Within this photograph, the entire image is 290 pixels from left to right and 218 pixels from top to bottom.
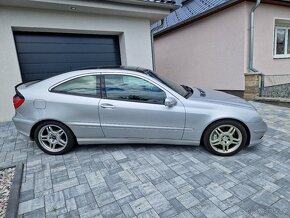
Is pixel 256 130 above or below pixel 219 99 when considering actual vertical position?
below

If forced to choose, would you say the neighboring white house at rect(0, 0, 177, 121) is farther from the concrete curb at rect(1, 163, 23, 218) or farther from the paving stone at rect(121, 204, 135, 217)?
the paving stone at rect(121, 204, 135, 217)

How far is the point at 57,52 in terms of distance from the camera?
585 centimetres

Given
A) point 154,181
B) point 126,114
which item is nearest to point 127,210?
point 154,181

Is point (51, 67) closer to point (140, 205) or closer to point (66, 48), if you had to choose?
point (66, 48)

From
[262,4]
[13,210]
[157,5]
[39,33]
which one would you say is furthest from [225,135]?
[262,4]

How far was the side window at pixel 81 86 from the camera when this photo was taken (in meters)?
3.21

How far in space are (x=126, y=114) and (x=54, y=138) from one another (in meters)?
1.31

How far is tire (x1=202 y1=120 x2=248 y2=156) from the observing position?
9.83ft

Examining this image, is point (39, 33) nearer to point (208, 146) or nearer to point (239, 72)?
point (208, 146)

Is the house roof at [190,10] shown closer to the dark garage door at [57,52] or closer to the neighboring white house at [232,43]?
the neighboring white house at [232,43]

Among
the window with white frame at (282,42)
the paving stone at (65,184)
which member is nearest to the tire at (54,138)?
the paving stone at (65,184)

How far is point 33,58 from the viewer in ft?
18.4

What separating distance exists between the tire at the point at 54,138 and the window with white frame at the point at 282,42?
851 cm

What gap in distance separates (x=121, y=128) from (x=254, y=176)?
1.97 meters
